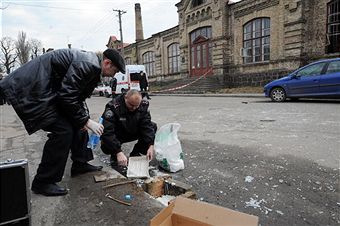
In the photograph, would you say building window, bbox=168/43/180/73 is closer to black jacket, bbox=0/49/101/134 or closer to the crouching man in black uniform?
the crouching man in black uniform

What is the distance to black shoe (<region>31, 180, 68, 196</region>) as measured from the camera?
273cm

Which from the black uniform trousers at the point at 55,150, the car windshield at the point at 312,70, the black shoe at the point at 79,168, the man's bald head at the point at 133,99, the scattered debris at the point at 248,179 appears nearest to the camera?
the black uniform trousers at the point at 55,150

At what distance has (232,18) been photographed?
21.0m

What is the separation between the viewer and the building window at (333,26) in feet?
51.0

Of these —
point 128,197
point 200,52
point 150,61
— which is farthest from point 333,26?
point 150,61

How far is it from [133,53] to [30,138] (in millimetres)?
30644

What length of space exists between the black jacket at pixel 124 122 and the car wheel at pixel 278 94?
918 cm

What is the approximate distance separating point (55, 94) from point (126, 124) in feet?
4.07

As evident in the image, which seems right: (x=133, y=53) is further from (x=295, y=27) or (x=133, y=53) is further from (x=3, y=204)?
(x=3, y=204)

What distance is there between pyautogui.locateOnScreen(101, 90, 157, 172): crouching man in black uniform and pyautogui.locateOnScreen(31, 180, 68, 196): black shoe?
2.62 feet

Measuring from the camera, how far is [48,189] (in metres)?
2.74

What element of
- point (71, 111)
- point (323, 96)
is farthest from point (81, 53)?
point (323, 96)

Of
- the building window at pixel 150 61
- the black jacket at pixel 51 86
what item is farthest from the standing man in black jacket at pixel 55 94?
the building window at pixel 150 61

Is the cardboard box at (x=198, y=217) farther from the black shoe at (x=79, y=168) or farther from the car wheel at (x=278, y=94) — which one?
the car wheel at (x=278, y=94)
